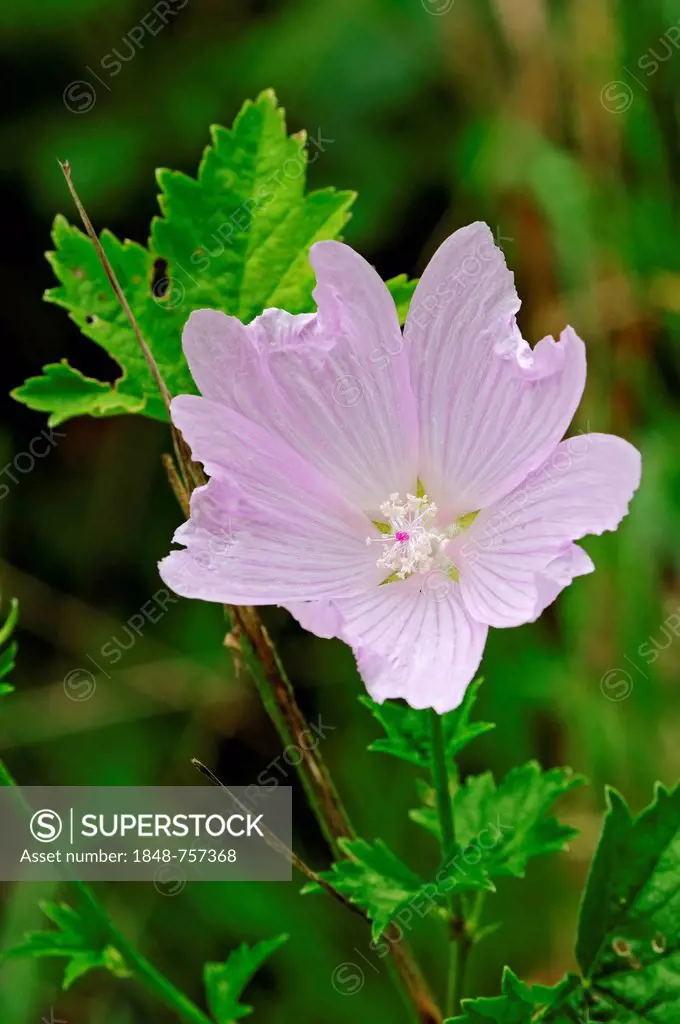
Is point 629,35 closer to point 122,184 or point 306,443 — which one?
point 122,184

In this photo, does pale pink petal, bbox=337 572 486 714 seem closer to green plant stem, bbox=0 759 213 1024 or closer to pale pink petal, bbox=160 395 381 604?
pale pink petal, bbox=160 395 381 604

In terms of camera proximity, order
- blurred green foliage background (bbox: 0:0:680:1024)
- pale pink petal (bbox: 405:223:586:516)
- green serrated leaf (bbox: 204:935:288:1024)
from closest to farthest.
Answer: pale pink petal (bbox: 405:223:586:516), green serrated leaf (bbox: 204:935:288:1024), blurred green foliage background (bbox: 0:0:680:1024)

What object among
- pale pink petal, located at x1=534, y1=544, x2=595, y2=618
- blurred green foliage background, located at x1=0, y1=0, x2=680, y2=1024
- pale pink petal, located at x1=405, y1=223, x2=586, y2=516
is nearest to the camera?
pale pink petal, located at x1=534, y1=544, x2=595, y2=618

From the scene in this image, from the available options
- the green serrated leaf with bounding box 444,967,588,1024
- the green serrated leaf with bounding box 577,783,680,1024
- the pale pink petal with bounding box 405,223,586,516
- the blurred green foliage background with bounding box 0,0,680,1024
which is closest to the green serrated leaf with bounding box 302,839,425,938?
the green serrated leaf with bounding box 444,967,588,1024

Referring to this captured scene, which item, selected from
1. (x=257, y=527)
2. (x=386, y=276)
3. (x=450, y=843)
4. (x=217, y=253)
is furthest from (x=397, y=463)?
(x=386, y=276)

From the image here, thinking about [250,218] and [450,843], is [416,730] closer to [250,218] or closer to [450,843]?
[450,843]

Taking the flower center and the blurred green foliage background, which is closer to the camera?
the flower center
